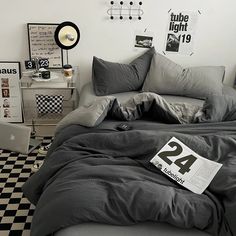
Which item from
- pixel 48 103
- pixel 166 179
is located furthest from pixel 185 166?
pixel 48 103

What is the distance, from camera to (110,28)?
2.81 meters

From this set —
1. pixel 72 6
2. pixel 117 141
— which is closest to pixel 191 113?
pixel 117 141

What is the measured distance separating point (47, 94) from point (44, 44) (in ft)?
1.57

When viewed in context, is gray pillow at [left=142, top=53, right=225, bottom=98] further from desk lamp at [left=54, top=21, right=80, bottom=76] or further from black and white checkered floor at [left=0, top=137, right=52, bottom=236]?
black and white checkered floor at [left=0, top=137, right=52, bottom=236]

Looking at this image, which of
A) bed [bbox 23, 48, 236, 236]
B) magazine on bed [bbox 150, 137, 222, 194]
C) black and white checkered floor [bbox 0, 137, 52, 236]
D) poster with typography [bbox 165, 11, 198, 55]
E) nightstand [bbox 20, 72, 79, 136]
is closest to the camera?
bed [bbox 23, 48, 236, 236]

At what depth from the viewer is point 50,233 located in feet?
3.90

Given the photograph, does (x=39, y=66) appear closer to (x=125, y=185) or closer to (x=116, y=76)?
(x=116, y=76)

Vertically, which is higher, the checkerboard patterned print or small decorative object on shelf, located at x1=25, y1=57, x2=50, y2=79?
small decorative object on shelf, located at x1=25, y1=57, x2=50, y2=79

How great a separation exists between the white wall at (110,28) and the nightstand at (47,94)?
0.77ft

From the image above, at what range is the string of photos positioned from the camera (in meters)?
2.73

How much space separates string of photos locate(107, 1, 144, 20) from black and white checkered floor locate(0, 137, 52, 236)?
4.60ft

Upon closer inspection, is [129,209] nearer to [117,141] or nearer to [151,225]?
[151,225]

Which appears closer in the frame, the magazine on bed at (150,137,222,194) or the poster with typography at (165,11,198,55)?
the magazine on bed at (150,137,222,194)

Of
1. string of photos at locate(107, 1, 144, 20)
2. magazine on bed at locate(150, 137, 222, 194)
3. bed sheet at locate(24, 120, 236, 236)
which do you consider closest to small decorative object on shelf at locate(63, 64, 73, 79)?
string of photos at locate(107, 1, 144, 20)
